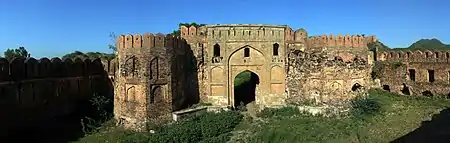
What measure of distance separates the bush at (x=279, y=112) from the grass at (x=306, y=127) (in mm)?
203

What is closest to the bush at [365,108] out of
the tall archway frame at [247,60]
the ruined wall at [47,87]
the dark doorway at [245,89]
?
the tall archway frame at [247,60]

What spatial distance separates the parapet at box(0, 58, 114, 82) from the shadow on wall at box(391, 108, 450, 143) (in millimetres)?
16304

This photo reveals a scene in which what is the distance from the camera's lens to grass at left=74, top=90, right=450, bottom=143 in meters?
16.6

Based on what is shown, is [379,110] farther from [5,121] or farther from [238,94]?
[5,121]

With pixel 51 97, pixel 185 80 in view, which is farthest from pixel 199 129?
pixel 51 97

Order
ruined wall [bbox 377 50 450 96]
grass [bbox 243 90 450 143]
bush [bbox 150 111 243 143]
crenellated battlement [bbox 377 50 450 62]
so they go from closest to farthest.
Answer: grass [bbox 243 90 450 143]
bush [bbox 150 111 243 143]
ruined wall [bbox 377 50 450 96]
crenellated battlement [bbox 377 50 450 62]

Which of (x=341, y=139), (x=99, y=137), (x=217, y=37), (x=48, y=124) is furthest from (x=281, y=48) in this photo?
(x=48, y=124)

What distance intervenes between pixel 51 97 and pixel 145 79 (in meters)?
6.08

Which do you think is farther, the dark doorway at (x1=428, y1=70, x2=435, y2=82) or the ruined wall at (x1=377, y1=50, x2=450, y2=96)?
the dark doorway at (x1=428, y1=70, x2=435, y2=82)

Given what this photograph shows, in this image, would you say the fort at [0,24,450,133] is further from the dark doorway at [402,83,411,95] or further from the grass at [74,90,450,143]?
the grass at [74,90,450,143]

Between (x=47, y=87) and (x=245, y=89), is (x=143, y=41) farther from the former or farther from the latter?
(x=245, y=89)

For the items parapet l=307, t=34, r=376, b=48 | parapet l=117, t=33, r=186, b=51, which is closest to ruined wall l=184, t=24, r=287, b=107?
parapet l=307, t=34, r=376, b=48

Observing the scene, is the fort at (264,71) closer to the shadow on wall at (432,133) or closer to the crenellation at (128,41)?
the crenellation at (128,41)

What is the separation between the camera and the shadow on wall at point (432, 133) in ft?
46.7
